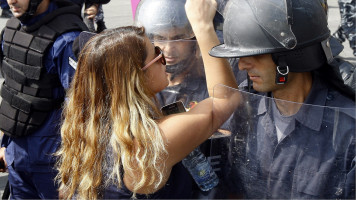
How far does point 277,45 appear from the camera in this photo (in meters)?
2.17

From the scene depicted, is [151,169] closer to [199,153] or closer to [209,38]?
[199,153]

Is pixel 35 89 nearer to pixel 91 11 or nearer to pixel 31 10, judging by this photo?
pixel 31 10

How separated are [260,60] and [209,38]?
22 cm

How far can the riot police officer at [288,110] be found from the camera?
5.76ft

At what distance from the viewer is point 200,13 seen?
2.30 meters

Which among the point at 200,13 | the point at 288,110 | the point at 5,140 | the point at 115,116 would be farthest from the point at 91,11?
the point at 288,110

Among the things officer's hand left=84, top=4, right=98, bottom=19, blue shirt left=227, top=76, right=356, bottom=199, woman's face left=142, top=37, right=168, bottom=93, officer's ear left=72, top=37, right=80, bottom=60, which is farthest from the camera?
officer's hand left=84, top=4, right=98, bottom=19

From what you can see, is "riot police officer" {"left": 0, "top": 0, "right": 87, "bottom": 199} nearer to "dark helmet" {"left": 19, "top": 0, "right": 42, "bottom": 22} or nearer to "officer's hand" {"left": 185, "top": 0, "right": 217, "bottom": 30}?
"dark helmet" {"left": 19, "top": 0, "right": 42, "bottom": 22}

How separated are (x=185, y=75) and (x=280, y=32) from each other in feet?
1.87

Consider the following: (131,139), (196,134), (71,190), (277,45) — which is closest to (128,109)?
(131,139)

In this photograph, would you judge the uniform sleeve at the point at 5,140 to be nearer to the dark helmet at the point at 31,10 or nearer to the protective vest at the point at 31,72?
the protective vest at the point at 31,72

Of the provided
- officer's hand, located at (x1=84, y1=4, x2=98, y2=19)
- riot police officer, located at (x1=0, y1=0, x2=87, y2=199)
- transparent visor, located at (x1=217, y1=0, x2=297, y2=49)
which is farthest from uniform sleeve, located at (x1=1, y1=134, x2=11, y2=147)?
officer's hand, located at (x1=84, y1=4, x2=98, y2=19)

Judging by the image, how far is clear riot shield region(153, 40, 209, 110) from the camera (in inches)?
100

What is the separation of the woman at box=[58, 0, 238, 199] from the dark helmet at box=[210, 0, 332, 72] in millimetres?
107
